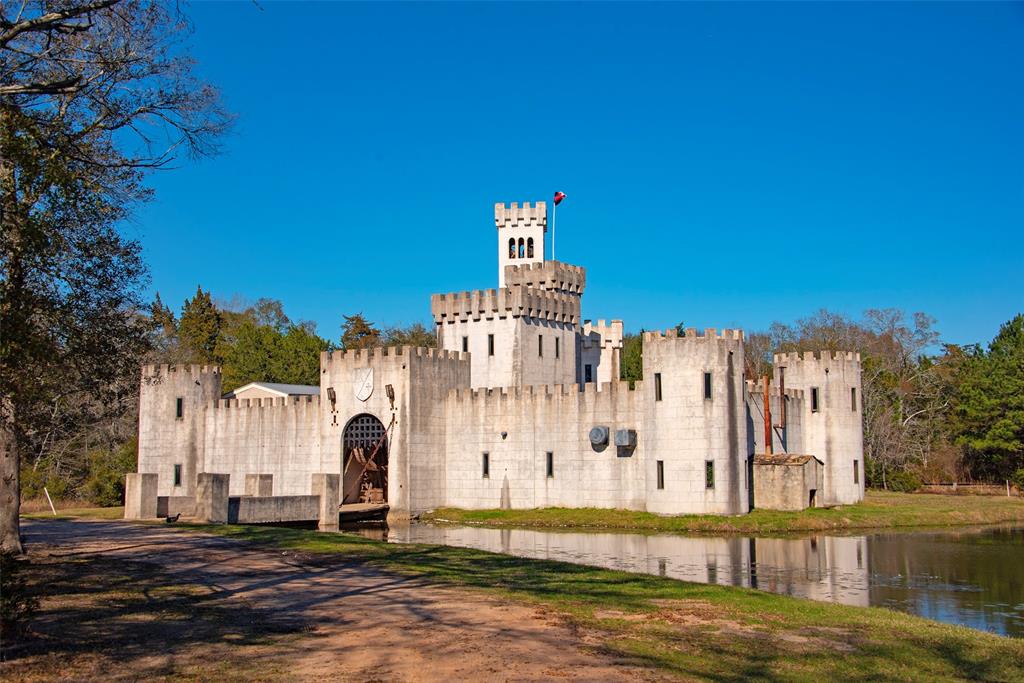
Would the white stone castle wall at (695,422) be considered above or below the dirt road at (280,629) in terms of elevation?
above

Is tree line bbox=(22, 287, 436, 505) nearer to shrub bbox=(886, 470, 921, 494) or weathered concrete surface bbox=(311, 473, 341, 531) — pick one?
weathered concrete surface bbox=(311, 473, 341, 531)

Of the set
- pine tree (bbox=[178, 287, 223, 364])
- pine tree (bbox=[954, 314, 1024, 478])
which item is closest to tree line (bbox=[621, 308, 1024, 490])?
pine tree (bbox=[954, 314, 1024, 478])

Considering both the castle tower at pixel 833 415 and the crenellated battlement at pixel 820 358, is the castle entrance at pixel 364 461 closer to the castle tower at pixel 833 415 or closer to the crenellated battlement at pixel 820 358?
the castle tower at pixel 833 415

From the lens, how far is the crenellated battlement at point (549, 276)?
60375 millimetres

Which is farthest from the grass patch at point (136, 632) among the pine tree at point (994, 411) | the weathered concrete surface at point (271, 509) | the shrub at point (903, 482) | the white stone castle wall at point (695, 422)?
the pine tree at point (994, 411)

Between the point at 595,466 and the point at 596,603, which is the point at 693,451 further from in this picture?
the point at 596,603


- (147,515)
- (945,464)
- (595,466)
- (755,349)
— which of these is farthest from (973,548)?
(755,349)

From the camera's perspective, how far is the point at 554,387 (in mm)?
48281

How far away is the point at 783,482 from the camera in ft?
147

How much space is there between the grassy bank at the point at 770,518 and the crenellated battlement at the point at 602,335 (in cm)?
1810

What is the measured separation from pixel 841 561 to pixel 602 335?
1361 inches

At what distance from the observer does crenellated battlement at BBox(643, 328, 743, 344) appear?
44.0m

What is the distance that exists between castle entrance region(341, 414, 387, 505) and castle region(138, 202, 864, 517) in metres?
0.10

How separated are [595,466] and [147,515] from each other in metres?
19.3
